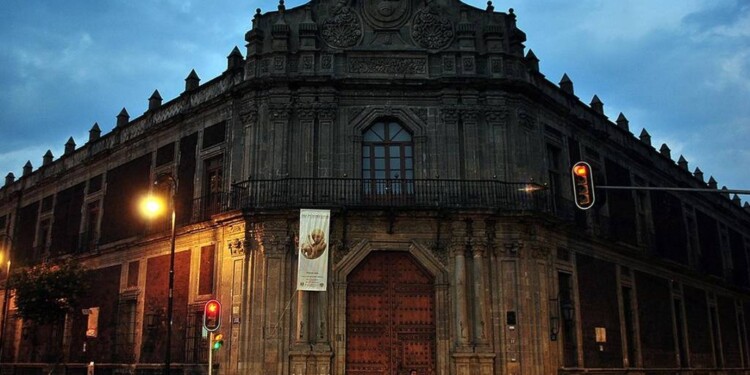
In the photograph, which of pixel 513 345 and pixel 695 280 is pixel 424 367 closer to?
pixel 513 345

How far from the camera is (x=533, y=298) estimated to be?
68.7 ft

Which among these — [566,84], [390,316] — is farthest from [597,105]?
[390,316]

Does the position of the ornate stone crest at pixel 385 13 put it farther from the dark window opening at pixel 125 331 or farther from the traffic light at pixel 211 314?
the dark window opening at pixel 125 331

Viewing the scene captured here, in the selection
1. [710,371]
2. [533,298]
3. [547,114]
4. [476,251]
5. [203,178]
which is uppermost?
[547,114]

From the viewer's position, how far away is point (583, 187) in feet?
44.1

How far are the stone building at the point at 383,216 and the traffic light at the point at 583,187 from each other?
7.05 metres

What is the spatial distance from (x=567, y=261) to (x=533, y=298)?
118 inches

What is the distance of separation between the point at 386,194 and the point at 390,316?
360 centimetres

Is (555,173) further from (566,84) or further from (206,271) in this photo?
(206,271)

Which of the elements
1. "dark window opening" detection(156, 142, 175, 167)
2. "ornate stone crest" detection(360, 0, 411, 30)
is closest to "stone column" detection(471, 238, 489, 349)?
"ornate stone crest" detection(360, 0, 411, 30)

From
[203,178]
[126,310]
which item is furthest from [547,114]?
[126,310]

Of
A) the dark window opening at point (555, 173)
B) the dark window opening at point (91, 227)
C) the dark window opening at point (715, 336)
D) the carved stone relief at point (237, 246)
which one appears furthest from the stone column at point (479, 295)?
the dark window opening at point (715, 336)

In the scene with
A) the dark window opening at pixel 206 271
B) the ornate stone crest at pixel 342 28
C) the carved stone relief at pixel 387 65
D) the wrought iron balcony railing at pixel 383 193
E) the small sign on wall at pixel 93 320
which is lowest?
the small sign on wall at pixel 93 320

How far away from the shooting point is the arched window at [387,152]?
2181 centimetres
